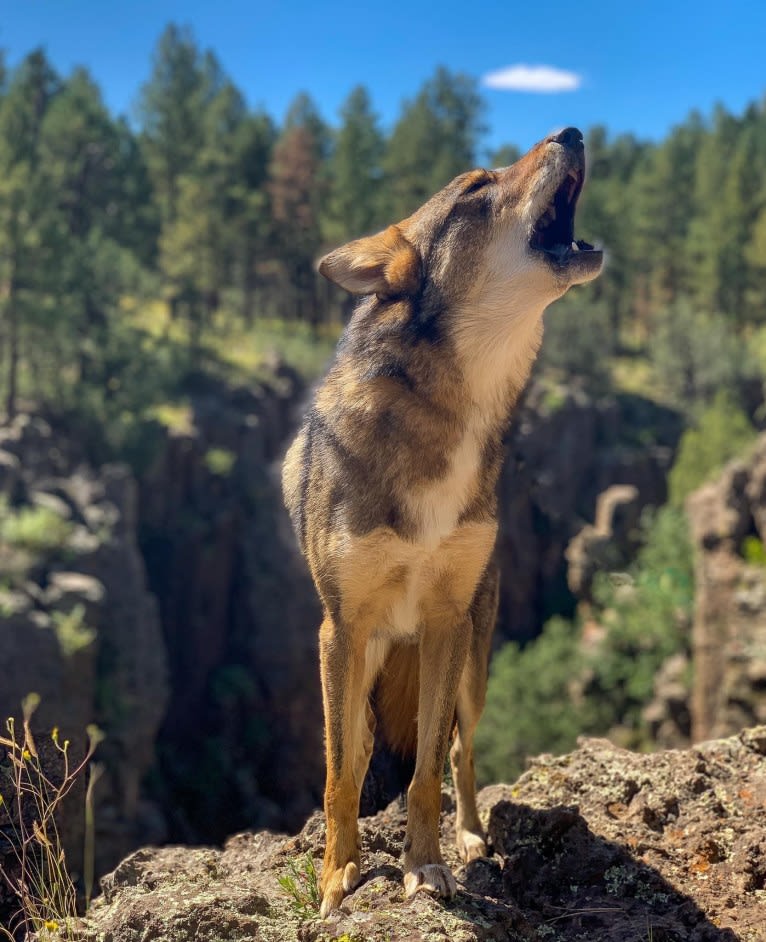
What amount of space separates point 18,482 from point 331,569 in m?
23.7

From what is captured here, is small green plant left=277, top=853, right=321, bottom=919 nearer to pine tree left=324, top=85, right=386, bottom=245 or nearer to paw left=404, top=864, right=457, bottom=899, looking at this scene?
paw left=404, top=864, right=457, bottom=899

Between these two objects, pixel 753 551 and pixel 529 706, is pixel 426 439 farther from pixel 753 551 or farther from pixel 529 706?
pixel 529 706

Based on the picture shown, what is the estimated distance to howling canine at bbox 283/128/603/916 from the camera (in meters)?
3.84

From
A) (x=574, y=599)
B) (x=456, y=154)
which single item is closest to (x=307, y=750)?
(x=574, y=599)

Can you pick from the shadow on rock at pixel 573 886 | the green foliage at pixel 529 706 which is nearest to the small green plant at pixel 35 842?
the shadow on rock at pixel 573 886

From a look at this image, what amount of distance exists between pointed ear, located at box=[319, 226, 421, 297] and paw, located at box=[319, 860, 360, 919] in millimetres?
2301

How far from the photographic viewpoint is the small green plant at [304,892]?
3730 mm

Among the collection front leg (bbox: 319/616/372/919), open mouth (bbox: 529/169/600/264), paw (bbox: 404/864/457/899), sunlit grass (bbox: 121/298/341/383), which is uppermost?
sunlit grass (bbox: 121/298/341/383)

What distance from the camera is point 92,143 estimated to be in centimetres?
4303

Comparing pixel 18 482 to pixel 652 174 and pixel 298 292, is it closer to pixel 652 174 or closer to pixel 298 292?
pixel 298 292

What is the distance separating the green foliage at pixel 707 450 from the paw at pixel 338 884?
35.0 m

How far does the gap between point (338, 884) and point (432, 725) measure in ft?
2.30

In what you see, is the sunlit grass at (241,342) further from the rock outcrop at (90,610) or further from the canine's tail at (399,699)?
the canine's tail at (399,699)

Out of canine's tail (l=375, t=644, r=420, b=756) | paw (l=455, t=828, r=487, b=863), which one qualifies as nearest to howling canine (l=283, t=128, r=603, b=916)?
canine's tail (l=375, t=644, r=420, b=756)
